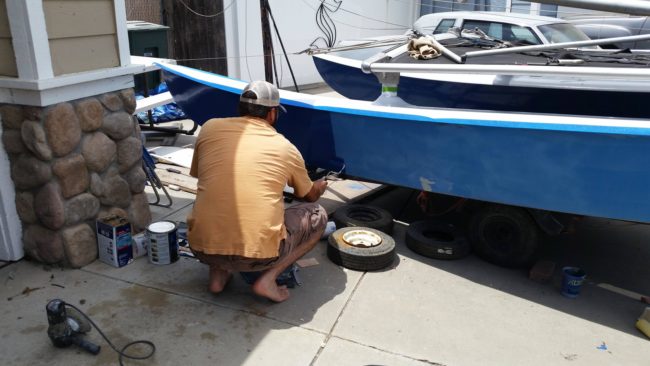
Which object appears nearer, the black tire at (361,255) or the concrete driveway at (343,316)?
the concrete driveway at (343,316)

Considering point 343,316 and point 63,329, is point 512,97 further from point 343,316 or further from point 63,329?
point 63,329

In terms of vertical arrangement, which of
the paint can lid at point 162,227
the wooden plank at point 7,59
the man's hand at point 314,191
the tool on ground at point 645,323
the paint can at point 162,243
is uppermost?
the wooden plank at point 7,59

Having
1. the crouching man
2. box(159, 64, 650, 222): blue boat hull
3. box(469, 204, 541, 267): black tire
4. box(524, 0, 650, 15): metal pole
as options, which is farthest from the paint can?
box(524, 0, 650, 15): metal pole

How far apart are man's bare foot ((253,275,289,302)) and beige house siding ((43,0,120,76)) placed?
1.68 meters

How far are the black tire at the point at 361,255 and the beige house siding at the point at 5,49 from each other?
2222 millimetres

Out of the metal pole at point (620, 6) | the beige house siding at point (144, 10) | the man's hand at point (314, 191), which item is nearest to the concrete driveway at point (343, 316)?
the man's hand at point (314, 191)

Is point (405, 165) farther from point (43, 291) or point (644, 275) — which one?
point (43, 291)

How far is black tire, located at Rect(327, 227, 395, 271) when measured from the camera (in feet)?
11.6

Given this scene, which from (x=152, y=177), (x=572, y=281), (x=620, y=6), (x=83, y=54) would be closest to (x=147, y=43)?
(x=152, y=177)

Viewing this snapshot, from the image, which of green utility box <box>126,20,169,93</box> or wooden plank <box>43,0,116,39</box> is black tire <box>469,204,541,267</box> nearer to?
wooden plank <box>43,0,116,39</box>

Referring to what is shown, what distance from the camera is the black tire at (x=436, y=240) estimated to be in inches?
149

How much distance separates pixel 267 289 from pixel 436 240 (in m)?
1.47

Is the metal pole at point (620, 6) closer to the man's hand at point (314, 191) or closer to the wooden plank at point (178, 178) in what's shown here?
the man's hand at point (314, 191)

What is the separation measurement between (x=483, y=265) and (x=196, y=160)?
2.12 m
